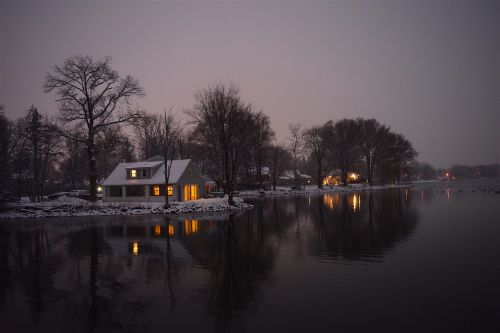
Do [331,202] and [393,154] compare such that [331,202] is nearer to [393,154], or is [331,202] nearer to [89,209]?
[89,209]

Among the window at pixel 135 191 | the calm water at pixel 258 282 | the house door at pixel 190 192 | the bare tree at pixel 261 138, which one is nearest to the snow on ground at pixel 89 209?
the house door at pixel 190 192

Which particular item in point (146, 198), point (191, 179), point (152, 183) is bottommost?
point (146, 198)

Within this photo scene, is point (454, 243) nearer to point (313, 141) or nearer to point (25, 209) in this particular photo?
point (25, 209)

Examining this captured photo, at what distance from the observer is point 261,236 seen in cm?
2034

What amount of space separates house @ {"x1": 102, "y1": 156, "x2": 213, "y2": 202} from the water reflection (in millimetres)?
22409

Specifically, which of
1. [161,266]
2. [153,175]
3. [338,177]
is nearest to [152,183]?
[153,175]

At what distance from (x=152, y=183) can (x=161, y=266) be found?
36.4m

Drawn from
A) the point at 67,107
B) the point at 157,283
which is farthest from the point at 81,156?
the point at 157,283

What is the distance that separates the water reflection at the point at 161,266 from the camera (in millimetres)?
8711

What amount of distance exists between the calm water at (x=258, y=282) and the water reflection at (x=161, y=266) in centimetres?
5

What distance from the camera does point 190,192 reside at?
167 ft

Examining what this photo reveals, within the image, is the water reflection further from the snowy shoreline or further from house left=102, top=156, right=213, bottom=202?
house left=102, top=156, right=213, bottom=202

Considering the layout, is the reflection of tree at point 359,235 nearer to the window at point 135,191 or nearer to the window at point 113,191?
the window at point 135,191

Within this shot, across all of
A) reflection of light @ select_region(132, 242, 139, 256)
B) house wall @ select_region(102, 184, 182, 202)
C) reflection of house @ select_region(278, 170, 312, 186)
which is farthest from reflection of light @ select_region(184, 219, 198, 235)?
reflection of house @ select_region(278, 170, 312, 186)
